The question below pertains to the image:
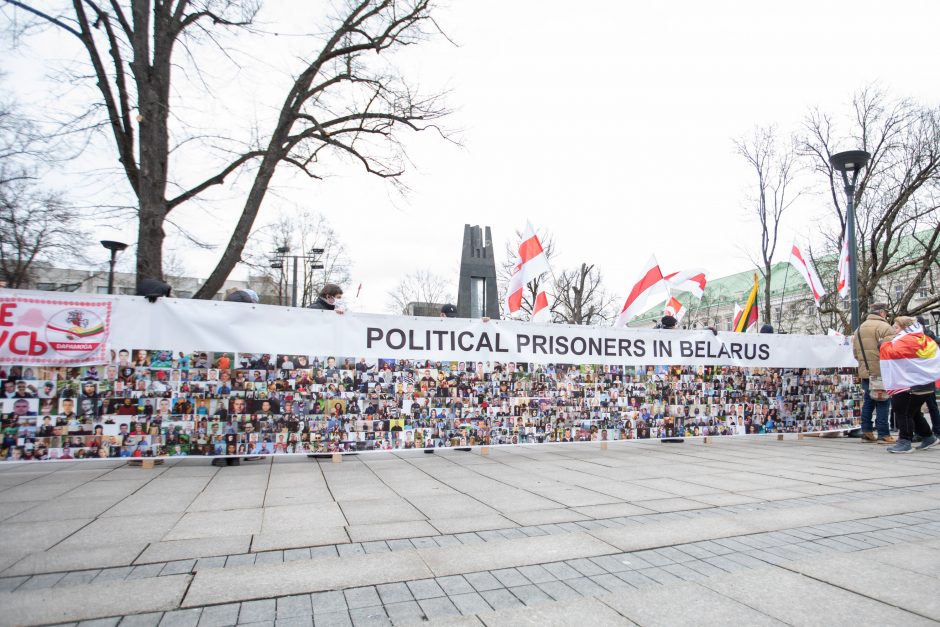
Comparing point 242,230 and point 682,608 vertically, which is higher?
point 242,230

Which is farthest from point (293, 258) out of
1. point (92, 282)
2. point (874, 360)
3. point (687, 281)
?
point (92, 282)

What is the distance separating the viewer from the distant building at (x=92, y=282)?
65.9ft

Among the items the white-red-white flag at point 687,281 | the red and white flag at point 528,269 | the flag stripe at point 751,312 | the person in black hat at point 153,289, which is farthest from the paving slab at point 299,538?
the flag stripe at point 751,312

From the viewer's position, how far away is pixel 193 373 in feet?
20.5

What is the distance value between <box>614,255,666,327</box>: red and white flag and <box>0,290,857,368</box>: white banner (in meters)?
1.17

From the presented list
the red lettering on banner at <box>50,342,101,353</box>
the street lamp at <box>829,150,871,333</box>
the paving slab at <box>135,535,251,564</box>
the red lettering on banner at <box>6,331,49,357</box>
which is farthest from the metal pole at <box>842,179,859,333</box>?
the red lettering on banner at <box>6,331,49,357</box>

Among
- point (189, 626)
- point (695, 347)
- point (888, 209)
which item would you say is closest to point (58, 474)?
point (189, 626)

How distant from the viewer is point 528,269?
30.0 feet

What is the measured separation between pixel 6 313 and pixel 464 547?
17.7 ft

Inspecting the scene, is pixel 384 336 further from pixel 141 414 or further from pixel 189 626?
pixel 189 626

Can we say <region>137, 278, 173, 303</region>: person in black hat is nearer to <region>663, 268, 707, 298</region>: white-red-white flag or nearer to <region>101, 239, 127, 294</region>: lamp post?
<region>663, 268, 707, 298</region>: white-red-white flag

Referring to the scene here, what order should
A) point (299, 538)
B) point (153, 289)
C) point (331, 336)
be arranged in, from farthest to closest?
point (331, 336)
point (153, 289)
point (299, 538)

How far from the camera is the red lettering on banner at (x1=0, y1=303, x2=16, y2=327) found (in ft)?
→ 18.7

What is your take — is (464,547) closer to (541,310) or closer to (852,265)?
Answer: (541,310)
